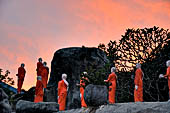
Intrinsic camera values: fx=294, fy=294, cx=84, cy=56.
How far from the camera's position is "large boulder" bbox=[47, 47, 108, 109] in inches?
677

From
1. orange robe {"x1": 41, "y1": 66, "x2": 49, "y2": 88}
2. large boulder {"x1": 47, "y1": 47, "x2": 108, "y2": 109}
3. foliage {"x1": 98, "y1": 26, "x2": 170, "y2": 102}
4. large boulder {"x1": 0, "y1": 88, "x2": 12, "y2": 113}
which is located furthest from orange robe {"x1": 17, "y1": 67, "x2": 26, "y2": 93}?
large boulder {"x1": 0, "y1": 88, "x2": 12, "y2": 113}

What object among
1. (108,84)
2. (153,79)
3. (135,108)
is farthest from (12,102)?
(135,108)

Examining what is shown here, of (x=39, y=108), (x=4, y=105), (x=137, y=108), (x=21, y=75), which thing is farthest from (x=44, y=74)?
(x=4, y=105)

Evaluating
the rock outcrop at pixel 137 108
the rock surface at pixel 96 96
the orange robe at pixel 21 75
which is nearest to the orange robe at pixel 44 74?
the orange robe at pixel 21 75

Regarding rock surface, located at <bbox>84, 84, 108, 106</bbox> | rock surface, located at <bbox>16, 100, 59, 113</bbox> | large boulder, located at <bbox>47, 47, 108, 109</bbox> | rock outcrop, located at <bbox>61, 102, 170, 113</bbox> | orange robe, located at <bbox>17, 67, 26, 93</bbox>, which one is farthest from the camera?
orange robe, located at <bbox>17, 67, 26, 93</bbox>

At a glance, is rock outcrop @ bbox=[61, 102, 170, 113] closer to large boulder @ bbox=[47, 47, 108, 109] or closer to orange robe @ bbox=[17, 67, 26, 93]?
large boulder @ bbox=[47, 47, 108, 109]

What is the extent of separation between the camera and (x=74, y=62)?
17.4 metres

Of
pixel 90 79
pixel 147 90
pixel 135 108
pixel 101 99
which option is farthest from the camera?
pixel 147 90

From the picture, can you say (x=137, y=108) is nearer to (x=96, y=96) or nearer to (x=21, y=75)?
(x=96, y=96)

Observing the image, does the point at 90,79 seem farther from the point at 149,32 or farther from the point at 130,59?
the point at 149,32

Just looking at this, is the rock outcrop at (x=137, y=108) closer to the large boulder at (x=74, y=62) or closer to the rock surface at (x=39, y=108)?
the rock surface at (x=39, y=108)

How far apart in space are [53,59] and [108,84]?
7.03 metres

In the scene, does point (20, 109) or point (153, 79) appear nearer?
point (20, 109)

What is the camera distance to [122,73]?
14.1m
